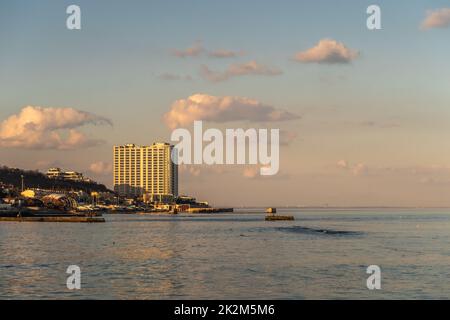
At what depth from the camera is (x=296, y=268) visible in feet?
203

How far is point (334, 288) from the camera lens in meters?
48.6

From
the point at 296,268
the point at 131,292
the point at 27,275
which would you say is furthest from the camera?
the point at 296,268
